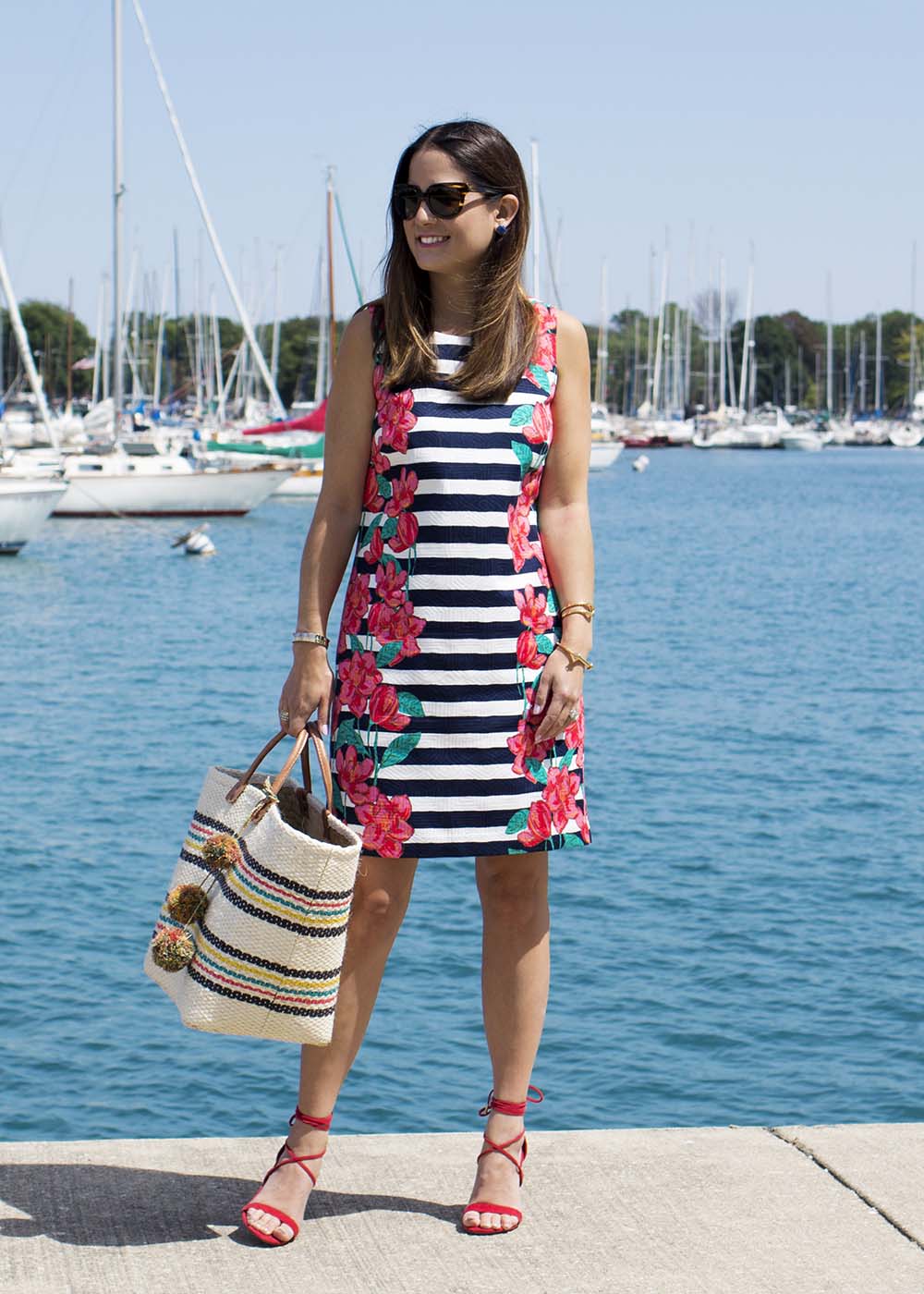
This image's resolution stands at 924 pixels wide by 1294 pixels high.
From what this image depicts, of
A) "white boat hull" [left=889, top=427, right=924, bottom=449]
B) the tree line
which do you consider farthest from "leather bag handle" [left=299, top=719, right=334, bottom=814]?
"white boat hull" [left=889, top=427, right=924, bottom=449]

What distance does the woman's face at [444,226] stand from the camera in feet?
10.0

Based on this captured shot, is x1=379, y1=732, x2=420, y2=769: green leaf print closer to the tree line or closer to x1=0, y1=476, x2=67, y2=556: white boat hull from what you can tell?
x1=0, y1=476, x2=67, y2=556: white boat hull

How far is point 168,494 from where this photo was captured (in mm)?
40312

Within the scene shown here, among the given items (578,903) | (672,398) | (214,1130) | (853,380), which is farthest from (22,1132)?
(853,380)

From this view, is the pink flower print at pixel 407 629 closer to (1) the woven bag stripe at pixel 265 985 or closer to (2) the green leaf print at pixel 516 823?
(2) the green leaf print at pixel 516 823

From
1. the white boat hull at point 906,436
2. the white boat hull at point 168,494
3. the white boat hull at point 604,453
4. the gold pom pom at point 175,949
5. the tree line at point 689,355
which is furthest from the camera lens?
the white boat hull at point 906,436

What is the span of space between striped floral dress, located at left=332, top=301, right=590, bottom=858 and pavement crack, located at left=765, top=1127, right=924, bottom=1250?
813 millimetres

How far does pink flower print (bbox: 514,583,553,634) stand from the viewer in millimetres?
3029

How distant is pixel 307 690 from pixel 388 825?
278 mm

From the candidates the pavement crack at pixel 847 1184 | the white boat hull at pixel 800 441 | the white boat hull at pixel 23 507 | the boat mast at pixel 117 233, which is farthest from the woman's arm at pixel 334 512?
the white boat hull at pixel 800 441

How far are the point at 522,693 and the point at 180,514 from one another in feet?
129

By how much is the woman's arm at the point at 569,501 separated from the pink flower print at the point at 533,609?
4cm

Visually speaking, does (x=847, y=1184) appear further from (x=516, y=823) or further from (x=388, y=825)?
(x=388, y=825)

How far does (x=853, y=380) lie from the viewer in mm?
136500
